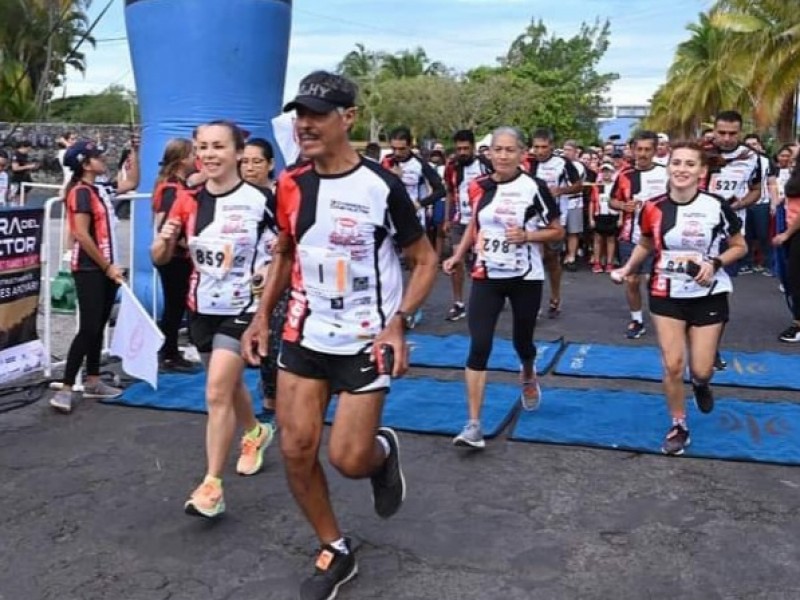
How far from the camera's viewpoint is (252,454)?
16.9ft

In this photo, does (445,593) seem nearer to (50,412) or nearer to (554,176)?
(50,412)

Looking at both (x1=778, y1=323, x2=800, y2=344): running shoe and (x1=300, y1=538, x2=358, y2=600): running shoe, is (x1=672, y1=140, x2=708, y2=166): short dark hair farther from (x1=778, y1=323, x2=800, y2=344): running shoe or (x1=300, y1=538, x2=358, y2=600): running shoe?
(x1=778, y1=323, x2=800, y2=344): running shoe

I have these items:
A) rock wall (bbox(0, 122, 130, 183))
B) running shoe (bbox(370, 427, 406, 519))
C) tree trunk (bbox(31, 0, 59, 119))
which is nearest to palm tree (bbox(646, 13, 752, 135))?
rock wall (bbox(0, 122, 130, 183))

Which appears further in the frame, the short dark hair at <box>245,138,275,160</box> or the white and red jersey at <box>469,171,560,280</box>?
the white and red jersey at <box>469,171,560,280</box>

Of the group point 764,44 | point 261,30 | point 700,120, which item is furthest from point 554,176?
point 700,120

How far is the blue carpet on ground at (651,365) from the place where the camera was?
7281 millimetres

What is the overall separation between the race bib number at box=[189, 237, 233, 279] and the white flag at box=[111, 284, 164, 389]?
150cm

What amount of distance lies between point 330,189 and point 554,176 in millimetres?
7777

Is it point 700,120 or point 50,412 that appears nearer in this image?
point 50,412

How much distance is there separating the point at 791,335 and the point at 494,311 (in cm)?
456

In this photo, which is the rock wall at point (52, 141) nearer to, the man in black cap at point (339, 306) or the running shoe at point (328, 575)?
the man in black cap at point (339, 306)

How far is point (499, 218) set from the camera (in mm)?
5793

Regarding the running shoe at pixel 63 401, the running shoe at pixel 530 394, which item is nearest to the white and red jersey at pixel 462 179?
the running shoe at pixel 530 394

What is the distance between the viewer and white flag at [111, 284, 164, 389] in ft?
20.1
